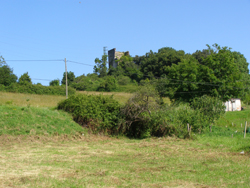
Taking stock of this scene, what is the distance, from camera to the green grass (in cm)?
1794

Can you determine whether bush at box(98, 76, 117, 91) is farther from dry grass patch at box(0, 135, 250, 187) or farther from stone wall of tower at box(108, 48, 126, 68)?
dry grass patch at box(0, 135, 250, 187)

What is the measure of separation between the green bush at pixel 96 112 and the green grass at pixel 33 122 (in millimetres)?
1037

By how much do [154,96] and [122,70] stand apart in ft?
A: 170

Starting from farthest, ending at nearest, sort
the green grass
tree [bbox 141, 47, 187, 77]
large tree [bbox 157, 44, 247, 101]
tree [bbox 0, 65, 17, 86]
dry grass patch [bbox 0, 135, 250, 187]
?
1. tree [bbox 141, 47, 187, 77]
2. tree [bbox 0, 65, 17, 86]
3. large tree [bbox 157, 44, 247, 101]
4. the green grass
5. dry grass patch [bbox 0, 135, 250, 187]

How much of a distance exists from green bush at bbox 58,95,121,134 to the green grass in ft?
3.40

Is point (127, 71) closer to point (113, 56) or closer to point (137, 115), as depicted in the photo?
point (113, 56)

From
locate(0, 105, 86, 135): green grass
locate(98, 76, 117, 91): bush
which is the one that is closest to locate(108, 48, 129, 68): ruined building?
locate(98, 76, 117, 91): bush

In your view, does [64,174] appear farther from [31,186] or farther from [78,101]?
[78,101]

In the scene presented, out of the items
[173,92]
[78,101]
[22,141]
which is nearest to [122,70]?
[173,92]

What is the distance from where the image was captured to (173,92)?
121 feet

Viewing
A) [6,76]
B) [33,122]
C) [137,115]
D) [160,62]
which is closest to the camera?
[33,122]

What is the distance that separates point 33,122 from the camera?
19.3 m

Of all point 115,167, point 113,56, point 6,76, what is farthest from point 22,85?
point 113,56

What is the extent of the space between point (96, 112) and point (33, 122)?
540cm
